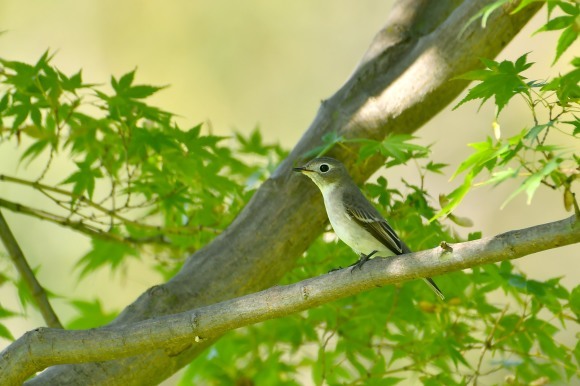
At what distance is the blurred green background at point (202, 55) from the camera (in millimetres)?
8023

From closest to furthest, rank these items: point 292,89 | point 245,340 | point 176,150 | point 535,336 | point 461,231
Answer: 1. point 535,336
2. point 176,150
3. point 245,340
4. point 461,231
5. point 292,89

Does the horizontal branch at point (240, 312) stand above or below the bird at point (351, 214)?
below

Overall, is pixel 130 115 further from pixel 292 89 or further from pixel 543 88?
pixel 292 89

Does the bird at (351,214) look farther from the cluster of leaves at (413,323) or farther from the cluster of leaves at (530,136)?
the cluster of leaves at (530,136)

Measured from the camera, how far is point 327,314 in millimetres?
3930

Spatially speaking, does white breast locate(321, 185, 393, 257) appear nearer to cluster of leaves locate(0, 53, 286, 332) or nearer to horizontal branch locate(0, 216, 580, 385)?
cluster of leaves locate(0, 53, 286, 332)

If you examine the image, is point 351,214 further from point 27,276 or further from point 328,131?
point 27,276

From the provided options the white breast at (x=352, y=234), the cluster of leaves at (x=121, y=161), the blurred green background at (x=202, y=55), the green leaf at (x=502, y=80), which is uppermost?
the blurred green background at (x=202, y=55)

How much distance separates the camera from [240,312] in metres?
2.50

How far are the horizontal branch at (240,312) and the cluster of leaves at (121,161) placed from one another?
66cm

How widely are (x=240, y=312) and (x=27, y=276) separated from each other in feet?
5.46

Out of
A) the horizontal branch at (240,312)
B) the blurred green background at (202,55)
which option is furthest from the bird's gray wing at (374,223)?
the blurred green background at (202,55)

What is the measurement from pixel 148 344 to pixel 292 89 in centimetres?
666

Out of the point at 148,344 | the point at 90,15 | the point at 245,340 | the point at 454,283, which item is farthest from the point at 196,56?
the point at 148,344
